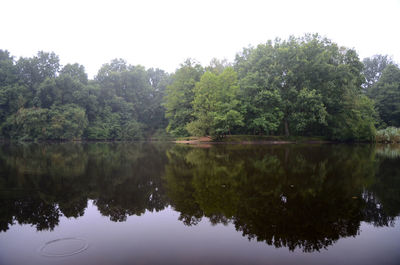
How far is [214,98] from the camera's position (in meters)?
32.1

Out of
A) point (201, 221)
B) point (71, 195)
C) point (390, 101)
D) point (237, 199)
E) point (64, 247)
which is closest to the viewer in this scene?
point (64, 247)

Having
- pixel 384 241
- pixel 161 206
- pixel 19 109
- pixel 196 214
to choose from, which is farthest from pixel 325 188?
pixel 19 109

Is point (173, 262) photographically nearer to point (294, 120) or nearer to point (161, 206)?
point (161, 206)

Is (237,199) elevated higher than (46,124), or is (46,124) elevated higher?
(46,124)

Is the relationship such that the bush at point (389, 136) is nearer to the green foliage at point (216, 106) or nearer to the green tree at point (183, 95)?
the green foliage at point (216, 106)

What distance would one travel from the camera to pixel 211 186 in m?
6.62

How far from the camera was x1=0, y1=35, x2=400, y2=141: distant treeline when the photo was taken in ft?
105

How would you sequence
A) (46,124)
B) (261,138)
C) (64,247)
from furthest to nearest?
1. (46,124)
2. (261,138)
3. (64,247)

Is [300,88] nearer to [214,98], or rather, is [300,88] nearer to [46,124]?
[214,98]

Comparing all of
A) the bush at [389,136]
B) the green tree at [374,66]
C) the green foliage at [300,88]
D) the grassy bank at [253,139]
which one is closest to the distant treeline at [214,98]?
the green foliage at [300,88]

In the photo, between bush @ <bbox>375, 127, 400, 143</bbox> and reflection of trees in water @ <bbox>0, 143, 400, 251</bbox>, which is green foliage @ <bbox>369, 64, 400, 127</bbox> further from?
reflection of trees in water @ <bbox>0, 143, 400, 251</bbox>

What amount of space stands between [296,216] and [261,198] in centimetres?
112

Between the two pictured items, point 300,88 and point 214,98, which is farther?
point 300,88

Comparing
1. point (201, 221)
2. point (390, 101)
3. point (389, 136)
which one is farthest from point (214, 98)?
point (390, 101)
